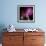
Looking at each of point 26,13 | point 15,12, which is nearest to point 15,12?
point 15,12

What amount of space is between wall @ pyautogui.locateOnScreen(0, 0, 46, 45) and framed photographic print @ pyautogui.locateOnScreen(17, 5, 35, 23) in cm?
10

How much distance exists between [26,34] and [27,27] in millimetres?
584

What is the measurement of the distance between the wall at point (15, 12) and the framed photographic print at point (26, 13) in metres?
0.10

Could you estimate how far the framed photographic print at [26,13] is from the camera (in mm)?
4453

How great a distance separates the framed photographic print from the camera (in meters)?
4.45

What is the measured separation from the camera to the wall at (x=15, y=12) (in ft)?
14.6

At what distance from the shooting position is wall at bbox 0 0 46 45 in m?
4.45

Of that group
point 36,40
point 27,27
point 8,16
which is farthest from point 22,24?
point 36,40

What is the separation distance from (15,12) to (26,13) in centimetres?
36

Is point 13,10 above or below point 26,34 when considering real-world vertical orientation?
above

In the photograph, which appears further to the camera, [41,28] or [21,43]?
[41,28]

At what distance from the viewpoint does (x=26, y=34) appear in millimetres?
3951

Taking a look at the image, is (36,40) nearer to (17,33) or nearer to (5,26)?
(17,33)

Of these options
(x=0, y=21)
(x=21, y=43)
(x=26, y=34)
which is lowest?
(x=21, y=43)
